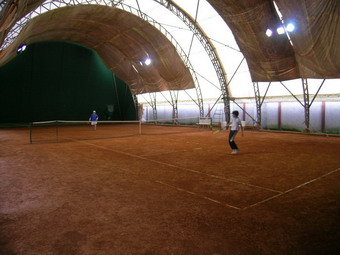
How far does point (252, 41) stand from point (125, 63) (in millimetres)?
17441

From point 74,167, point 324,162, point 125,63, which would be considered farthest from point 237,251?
point 125,63

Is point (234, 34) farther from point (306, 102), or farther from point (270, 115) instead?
point (270, 115)

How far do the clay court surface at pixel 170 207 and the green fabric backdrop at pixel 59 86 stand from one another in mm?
22733

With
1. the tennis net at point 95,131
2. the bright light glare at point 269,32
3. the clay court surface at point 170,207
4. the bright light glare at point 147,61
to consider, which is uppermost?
the bright light glare at point 147,61

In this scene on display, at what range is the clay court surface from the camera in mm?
3266

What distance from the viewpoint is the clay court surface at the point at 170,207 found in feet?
10.7

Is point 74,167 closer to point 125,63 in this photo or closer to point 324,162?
point 324,162

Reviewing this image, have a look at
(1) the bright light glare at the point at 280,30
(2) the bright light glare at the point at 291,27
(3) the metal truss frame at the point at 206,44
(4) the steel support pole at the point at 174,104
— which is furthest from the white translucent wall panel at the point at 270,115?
(4) the steel support pole at the point at 174,104

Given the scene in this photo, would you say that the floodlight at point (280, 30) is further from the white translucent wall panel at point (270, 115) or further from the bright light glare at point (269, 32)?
the white translucent wall panel at point (270, 115)

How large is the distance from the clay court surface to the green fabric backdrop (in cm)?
2273

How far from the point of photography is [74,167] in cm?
762

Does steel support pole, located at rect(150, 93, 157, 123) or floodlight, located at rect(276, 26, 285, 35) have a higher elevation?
floodlight, located at rect(276, 26, 285, 35)

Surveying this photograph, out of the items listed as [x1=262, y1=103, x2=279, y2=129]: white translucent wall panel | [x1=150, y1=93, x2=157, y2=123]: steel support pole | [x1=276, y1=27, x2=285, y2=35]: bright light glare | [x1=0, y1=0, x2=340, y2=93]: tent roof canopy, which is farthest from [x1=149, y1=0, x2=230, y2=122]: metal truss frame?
[x1=150, y1=93, x2=157, y2=123]: steel support pole

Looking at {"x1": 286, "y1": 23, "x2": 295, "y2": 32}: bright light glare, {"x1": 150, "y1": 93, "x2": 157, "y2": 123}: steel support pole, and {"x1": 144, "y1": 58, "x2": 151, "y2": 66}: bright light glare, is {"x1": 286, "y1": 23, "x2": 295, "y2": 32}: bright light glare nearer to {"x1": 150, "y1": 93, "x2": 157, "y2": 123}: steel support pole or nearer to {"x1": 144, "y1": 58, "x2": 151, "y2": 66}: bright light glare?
{"x1": 144, "y1": 58, "x2": 151, "y2": 66}: bright light glare
